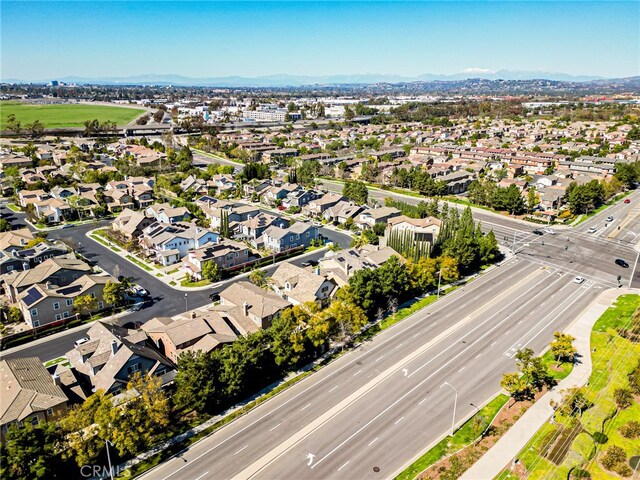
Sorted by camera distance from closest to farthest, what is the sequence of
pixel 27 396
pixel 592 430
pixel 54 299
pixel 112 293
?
pixel 27 396 < pixel 592 430 < pixel 54 299 < pixel 112 293

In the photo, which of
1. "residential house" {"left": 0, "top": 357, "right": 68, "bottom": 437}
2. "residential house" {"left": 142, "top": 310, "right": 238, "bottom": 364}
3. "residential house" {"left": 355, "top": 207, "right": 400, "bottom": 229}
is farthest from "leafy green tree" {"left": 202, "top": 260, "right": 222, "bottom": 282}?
"residential house" {"left": 355, "top": 207, "right": 400, "bottom": 229}

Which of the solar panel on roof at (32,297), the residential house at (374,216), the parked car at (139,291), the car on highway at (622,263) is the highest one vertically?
the residential house at (374,216)

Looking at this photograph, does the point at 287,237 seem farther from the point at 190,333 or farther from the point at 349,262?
the point at 190,333

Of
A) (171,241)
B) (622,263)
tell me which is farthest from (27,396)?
(622,263)

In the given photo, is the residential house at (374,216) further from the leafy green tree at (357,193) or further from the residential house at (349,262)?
the residential house at (349,262)

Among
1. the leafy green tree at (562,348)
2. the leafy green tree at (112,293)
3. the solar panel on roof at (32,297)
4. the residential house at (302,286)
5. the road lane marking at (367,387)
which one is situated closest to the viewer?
the road lane marking at (367,387)

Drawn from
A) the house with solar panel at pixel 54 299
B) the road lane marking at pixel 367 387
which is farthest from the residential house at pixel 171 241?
the road lane marking at pixel 367 387
